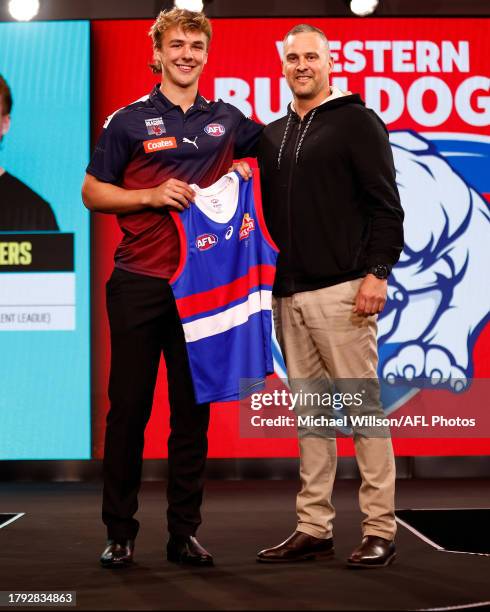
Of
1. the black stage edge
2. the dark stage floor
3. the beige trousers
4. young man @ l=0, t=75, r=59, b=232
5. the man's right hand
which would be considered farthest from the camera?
the black stage edge

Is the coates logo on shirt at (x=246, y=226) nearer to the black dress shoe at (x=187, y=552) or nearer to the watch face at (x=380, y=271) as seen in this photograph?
the watch face at (x=380, y=271)

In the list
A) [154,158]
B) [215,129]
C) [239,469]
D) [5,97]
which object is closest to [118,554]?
[154,158]

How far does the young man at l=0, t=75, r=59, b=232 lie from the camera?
16.4 ft

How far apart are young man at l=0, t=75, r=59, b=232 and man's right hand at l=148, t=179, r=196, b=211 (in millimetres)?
2256

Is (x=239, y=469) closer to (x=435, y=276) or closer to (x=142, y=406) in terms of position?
(x=435, y=276)

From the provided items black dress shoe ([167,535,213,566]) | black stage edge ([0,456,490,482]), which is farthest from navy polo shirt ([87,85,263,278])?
black stage edge ([0,456,490,482])

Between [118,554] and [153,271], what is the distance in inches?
34.8

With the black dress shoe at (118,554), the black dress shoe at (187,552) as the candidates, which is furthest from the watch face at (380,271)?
the black dress shoe at (118,554)

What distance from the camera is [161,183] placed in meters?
2.91

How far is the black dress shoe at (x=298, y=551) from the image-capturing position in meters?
2.96

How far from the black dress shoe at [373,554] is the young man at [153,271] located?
0.46m

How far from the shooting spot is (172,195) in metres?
2.81

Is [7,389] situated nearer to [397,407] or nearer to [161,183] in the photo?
[397,407]

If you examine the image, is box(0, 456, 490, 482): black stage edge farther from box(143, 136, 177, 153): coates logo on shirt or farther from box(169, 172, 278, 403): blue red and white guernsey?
box(143, 136, 177, 153): coates logo on shirt
